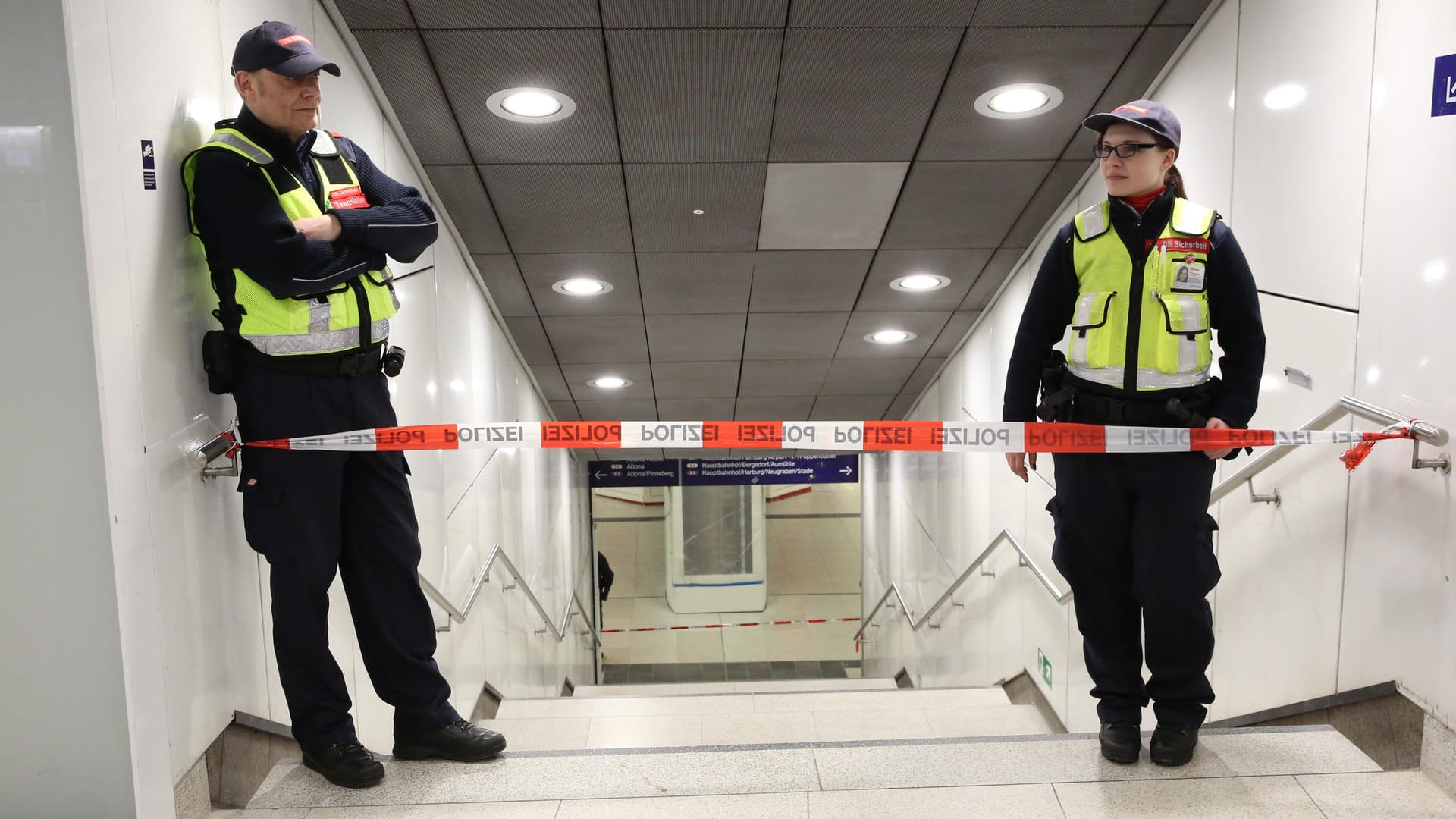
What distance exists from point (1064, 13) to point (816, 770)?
2.43 meters

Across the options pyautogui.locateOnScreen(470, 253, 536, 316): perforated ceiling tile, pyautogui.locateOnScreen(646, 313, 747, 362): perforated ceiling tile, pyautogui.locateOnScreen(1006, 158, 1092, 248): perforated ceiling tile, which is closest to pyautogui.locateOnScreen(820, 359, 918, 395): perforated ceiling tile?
pyautogui.locateOnScreen(646, 313, 747, 362): perforated ceiling tile

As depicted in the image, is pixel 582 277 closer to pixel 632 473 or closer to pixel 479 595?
pixel 479 595

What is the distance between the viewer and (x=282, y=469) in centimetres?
206

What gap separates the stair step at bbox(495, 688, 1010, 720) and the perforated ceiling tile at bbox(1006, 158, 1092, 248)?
98.3 inches

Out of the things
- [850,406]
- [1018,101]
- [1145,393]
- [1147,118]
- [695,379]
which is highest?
[1018,101]

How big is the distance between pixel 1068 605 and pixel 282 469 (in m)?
3.81

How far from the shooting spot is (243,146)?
2002 mm

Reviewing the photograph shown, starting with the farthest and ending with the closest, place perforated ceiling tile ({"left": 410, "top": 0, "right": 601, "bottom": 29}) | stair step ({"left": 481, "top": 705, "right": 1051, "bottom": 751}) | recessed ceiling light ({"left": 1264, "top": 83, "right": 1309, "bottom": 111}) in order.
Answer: stair step ({"left": 481, "top": 705, "right": 1051, "bottom": 751}), perforated ceiling tile ({"left": 410, "top": 0, "right": 601, "bottom": 29}), recessed ceiling light ({"left": 1264, "top": 83, "right": 1309, "bottom": 111})

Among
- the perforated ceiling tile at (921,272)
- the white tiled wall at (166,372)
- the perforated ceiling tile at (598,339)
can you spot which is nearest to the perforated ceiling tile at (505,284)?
the perforated ceiling tile at (598,339)

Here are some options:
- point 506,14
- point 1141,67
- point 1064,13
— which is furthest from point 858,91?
point 506,14

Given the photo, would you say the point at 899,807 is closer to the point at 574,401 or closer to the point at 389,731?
the point at 389,731

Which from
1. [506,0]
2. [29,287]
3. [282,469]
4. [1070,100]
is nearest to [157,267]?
[29,287]

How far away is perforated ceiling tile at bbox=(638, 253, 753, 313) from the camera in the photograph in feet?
18.0

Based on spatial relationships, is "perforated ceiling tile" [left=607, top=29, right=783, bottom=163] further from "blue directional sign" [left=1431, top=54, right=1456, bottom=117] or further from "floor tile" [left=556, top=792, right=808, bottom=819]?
→ "floor tile" [left=556, top=792, right=808, bottom=819]
